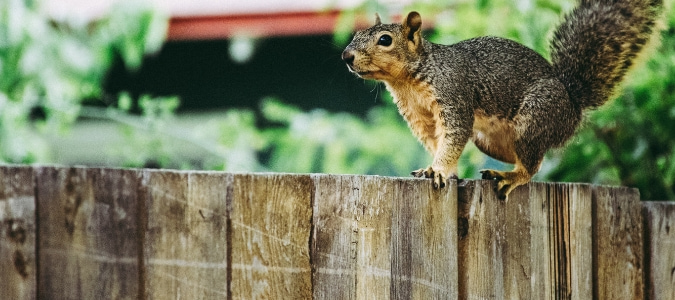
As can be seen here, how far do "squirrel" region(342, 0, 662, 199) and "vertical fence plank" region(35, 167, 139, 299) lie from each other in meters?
0.86

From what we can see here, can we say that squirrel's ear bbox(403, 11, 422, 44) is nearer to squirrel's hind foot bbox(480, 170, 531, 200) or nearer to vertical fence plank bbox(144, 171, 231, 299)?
squirrel's hind foot bbox(480, 170, 531, 200)

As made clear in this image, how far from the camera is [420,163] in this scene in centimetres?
374

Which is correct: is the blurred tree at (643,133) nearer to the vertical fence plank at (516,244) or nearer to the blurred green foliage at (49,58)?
the vertical fence plank at (516,244)

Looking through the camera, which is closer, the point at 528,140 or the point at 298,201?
the point at 298,201

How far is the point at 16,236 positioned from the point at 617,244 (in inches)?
50.7

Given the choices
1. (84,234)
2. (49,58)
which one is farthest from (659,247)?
(49,58)

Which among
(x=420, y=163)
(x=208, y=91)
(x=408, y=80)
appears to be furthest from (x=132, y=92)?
(x=408, y=80)

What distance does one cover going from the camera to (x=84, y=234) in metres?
1.30

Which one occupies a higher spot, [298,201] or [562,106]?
[562,106]

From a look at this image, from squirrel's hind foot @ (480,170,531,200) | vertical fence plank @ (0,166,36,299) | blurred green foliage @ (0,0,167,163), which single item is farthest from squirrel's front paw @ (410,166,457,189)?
blurred green foliage @ (0,0,167,163)

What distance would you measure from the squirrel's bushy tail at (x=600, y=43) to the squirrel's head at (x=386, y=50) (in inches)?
17.6

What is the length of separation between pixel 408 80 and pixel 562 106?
0.43 metres

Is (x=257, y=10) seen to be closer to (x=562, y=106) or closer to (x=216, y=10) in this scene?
(x=216, y=10)

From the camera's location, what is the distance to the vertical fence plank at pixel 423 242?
1.48 metres
